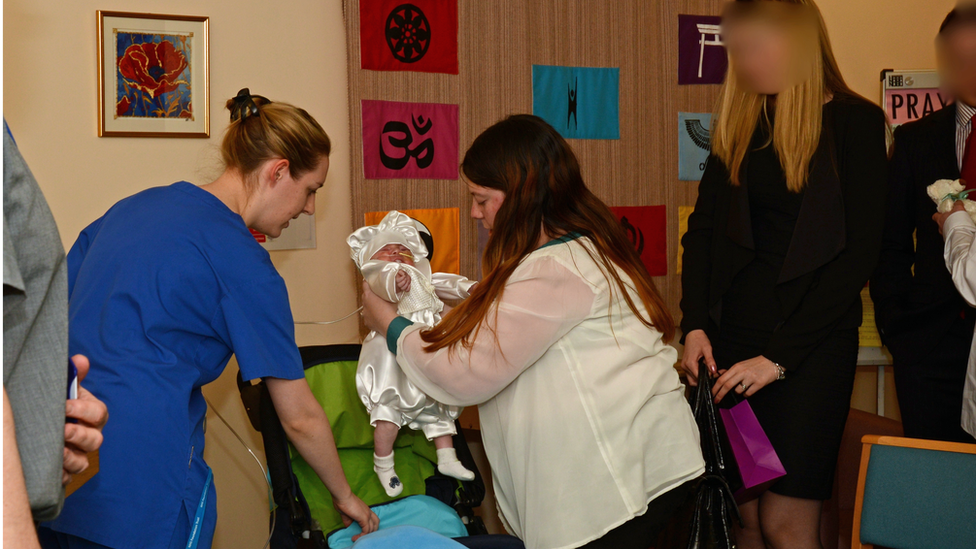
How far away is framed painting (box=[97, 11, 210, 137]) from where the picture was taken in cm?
214

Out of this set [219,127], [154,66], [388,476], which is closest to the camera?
[388,476]

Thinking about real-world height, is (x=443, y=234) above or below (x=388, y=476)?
above

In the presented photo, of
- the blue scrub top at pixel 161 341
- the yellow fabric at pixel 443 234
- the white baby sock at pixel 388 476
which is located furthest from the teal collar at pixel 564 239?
the yellow fabric at pixel 443 234

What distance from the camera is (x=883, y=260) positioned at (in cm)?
204

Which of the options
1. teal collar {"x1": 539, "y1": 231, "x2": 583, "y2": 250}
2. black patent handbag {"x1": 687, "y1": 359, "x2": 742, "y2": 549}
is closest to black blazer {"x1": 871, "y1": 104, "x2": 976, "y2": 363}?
black patent handbag {"x1": 687, "y1": 359, "x2": 742, "y2": 549}

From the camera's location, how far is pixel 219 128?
2295 millimetres

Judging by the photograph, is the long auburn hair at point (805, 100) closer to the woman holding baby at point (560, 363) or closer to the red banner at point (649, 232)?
the woman holding baby at point (560, 363)

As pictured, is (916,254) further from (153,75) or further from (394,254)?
(153,75)

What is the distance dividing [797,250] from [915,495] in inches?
24.8

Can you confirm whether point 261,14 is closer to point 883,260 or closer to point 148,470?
point 148,470

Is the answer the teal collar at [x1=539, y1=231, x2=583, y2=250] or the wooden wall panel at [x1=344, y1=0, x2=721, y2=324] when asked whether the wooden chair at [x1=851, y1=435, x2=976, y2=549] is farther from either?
the wooden wall panel at [x1=344, y1=0, x2=721, y2=324]

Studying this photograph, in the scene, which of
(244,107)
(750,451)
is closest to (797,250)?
(750,451)

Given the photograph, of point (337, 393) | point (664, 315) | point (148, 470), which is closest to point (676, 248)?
point (664, 315)

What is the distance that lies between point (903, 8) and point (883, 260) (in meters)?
1.55
